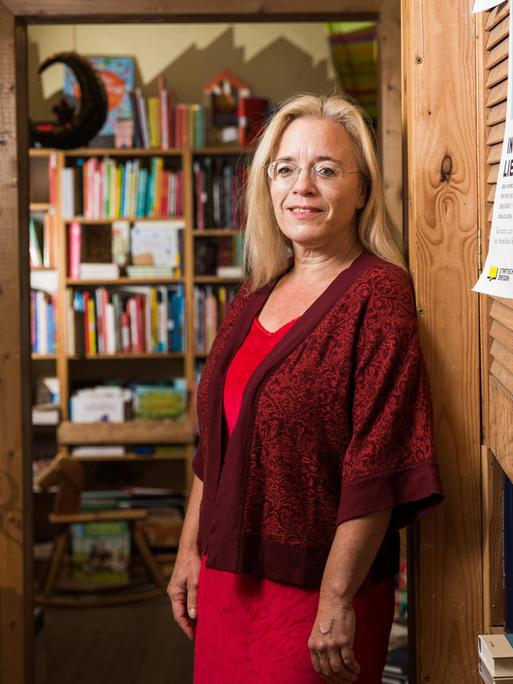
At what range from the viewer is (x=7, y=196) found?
2.53 metres

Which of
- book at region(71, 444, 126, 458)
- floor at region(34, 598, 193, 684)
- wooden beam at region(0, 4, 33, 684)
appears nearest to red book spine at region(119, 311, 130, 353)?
book at region(71, 444, 126, 458)

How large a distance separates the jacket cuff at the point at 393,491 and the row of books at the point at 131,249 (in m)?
3.55

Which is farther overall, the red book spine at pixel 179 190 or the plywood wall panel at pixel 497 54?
the red book spine at pixel 179 190

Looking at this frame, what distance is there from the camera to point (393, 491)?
1493 millimetres

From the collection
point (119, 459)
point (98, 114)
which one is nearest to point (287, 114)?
point (98, 114)

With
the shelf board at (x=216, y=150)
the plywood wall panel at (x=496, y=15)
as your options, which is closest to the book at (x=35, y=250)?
the shelf board at (x=216, y=150)

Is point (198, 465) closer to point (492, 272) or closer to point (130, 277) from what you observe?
point (492, 272)

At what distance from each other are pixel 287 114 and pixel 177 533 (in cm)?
346

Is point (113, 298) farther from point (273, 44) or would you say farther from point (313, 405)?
point (313, 405)

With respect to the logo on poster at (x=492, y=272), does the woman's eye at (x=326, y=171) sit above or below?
above

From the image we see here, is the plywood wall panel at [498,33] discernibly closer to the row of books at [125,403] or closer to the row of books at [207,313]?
the row of books at [207,313]

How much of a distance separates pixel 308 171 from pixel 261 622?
2.64 ft

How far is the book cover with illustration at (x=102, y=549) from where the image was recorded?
4.60 metres

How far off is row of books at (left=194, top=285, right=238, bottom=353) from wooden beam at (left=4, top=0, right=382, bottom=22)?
241 centimetres
